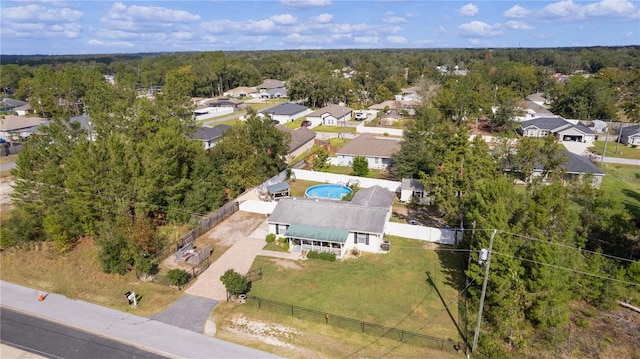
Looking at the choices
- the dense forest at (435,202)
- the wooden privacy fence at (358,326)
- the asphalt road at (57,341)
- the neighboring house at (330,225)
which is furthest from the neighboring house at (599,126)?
the asphalt road at (57,341)

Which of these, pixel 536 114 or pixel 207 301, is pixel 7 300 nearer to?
pixel 207 301

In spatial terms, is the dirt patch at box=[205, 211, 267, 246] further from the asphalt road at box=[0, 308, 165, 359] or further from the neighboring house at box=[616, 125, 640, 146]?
the neighboring house at box=[616, 125, 640, 146]

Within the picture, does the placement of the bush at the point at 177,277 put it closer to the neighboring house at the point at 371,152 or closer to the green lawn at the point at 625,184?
the neighboring house at the point at 371,152

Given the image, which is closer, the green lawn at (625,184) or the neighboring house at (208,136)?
the green lawn at (625,184)

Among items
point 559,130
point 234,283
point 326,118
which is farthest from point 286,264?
point 559,130

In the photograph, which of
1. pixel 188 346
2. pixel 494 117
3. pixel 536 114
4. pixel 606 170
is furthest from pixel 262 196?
pixel 536 114

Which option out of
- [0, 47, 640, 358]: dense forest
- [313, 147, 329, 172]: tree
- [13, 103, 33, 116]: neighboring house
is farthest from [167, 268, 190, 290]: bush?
[13, 103, 33, 116]: neighboring house
